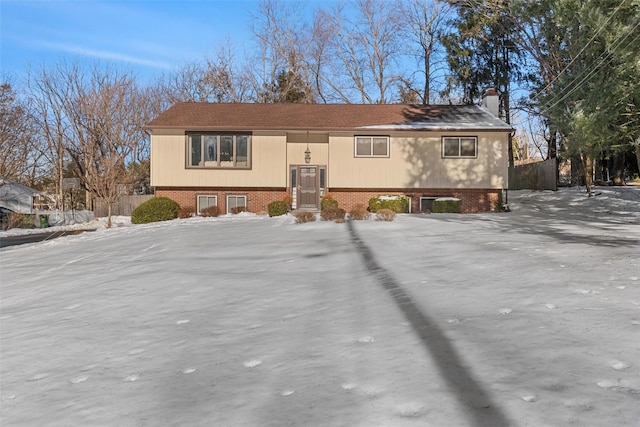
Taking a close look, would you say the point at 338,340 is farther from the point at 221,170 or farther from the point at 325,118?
the point at 325,118

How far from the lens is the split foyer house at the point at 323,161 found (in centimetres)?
2166

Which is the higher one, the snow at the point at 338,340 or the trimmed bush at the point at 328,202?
the trimmed bush at the point at 328,202

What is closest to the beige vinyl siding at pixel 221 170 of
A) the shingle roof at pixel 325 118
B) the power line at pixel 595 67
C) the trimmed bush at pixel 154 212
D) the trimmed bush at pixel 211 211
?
the shingle roof at pixel 325 118

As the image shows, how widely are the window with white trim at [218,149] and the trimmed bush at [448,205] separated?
27.6 feet

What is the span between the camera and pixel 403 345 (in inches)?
162

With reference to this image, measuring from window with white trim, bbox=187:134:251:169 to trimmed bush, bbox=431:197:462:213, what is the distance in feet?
27.6

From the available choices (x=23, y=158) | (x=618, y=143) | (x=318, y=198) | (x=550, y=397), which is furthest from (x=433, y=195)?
(x=23, y=158)

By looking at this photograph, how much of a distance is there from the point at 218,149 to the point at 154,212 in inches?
159

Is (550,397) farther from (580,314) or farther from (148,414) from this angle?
(148,414)

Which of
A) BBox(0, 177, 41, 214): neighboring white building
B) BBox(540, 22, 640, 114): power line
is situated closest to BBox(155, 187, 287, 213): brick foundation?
BBox(540, 22, 640, 114): power line

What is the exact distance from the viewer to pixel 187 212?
70.6ft

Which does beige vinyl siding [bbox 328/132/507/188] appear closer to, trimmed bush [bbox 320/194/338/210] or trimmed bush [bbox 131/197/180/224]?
trimmed bush [bbox 320/194/338/210]

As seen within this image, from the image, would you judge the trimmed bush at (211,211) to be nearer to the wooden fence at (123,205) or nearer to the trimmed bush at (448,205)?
the wooden fence at (123,205)

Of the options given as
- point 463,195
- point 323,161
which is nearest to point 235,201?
point 323,161
